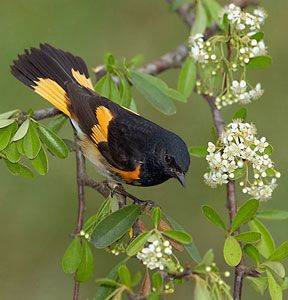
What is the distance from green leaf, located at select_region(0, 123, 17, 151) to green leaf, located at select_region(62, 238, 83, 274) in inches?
21.9

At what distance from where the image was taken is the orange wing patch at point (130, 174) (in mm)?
3928

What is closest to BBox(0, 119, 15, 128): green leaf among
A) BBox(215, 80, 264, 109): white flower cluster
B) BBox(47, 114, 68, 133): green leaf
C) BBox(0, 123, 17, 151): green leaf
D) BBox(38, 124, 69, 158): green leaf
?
BBox(0, 123, 17, 151): green leaf

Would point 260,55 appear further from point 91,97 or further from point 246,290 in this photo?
point 246,290

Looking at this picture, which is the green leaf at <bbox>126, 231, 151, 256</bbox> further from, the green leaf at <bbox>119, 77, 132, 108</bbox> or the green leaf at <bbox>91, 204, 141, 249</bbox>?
the green leaf at <bbox>119, 77, 132, 108</bbox>

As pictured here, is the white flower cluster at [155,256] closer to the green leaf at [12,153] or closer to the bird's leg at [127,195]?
the bird's leg at [127,195]

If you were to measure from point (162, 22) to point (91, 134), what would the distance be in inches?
153

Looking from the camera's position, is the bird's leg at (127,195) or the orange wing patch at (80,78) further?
the orange wing patch at (80,78)

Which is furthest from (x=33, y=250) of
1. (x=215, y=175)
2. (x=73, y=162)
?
(x=215, y=175)

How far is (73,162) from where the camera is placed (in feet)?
22.3

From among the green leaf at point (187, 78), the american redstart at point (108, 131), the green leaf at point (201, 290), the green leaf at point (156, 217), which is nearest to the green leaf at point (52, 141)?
the american redstart at point (108, 131)

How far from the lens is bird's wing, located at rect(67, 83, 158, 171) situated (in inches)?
156

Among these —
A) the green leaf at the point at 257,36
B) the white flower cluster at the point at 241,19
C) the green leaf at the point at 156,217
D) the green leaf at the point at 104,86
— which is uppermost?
the white flower cluster at the point at 241,19

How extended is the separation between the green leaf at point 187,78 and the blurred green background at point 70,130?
235 centimetres

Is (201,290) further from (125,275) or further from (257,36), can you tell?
(257,36)
